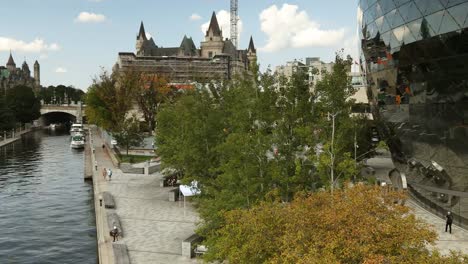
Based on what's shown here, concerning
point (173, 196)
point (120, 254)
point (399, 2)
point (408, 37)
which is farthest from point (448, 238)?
point (173, 196)

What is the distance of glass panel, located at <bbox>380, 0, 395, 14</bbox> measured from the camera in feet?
115

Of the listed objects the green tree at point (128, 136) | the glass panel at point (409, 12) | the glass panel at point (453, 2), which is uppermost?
the glass panel at point (409, 12)

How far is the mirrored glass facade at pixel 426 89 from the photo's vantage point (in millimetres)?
28781

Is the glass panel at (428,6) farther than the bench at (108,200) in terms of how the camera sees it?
No

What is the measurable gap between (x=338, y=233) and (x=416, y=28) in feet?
69.9

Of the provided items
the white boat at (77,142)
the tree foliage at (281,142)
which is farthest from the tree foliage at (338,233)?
the white boat at (77,142)

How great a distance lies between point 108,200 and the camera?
132 feet

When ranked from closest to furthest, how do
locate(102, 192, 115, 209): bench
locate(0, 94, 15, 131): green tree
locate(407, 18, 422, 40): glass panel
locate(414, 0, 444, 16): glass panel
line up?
1. locate(414, 0, 444, 16): glass panel
2. locate(407, 18, 422, 40): glass panel
3. locate(102, 192, 115, 209): bench
4. locate(0, 94, 15, 131): green tree

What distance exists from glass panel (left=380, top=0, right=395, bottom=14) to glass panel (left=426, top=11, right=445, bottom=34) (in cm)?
525

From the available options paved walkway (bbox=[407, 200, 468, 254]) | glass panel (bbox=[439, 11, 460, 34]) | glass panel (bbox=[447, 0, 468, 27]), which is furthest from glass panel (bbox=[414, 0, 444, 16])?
paved walkway (bbox=[407, 200, 468, 254])

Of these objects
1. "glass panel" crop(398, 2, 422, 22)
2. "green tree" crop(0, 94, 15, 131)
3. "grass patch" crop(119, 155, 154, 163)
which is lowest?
"grass patch" crop(119, 155, 154, 163)

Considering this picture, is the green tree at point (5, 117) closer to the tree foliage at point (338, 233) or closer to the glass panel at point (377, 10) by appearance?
the glass panel at point (377, 10)

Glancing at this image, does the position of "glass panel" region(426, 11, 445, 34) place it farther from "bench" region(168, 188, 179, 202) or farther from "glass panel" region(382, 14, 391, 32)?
"bench" region(168, 188, 179, 202)

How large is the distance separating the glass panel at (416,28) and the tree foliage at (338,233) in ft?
58.1
